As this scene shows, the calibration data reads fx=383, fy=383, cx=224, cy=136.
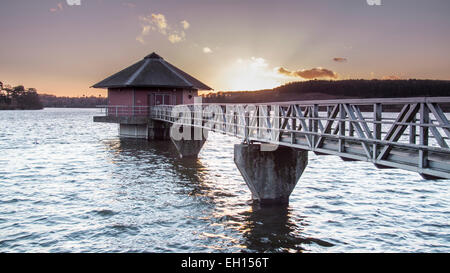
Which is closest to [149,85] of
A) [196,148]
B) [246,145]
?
[196,148]

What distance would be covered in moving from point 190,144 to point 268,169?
43.2ft

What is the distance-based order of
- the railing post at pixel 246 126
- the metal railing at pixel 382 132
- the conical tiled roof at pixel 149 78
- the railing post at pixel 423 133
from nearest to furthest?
the metal railing at pixel 382 132 → the railing post at pixel 423 133 → the railing post at pixel 246 126 → the conical tiled roof at pixel 149 78

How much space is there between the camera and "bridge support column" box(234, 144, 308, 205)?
525 inches

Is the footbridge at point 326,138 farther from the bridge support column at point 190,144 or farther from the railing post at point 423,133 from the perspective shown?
the bridge support column at point 190,144

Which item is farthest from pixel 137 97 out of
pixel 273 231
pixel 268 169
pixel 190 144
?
pixel 273 231

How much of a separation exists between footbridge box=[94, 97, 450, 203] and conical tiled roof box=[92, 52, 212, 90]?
1491 centimetres

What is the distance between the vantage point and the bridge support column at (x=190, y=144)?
25.6 metres

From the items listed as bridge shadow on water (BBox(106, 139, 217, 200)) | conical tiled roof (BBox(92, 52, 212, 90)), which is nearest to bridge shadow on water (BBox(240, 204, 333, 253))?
bridge shadow on water (BBox(106, 139, 217, 200))

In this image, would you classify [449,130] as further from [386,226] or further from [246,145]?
[246,145]

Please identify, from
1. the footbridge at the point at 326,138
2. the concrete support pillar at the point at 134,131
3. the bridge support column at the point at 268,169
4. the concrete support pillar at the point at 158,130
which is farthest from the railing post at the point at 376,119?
the concrete support pillar at the point at 134,131

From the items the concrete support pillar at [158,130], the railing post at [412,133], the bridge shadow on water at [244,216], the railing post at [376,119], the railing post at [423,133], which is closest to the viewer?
the railing post at [423,133]

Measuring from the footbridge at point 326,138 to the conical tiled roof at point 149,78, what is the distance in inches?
587
